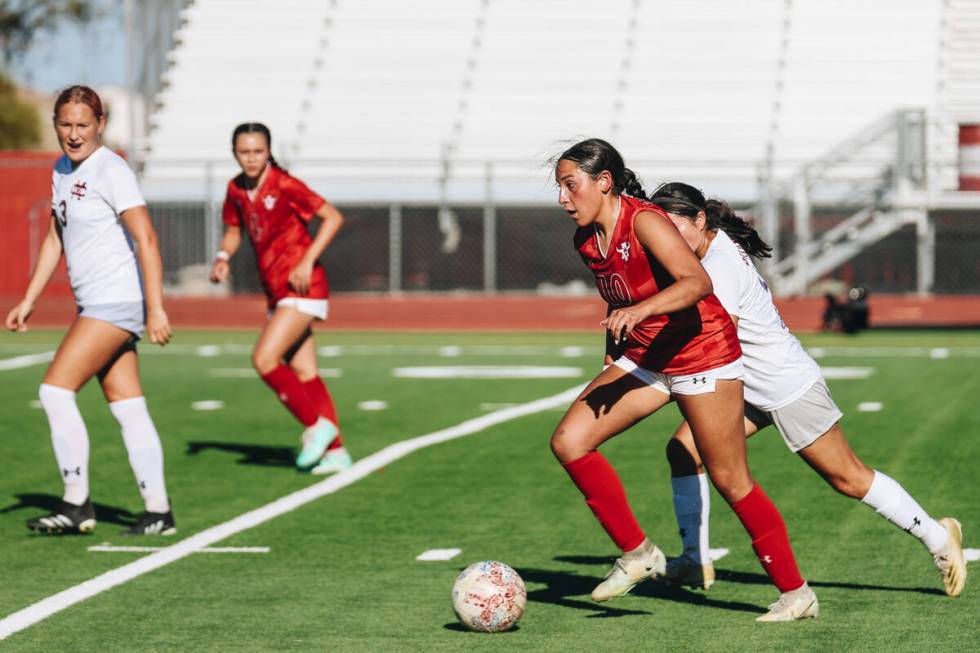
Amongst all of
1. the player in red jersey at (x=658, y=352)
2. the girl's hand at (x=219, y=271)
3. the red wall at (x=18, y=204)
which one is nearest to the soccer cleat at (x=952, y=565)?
the player in red jersey at (x=658, y=352)

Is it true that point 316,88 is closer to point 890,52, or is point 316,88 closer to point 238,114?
point 238,114

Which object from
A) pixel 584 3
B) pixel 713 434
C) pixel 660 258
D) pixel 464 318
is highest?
pixel 584 3

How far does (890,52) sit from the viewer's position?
35469mm

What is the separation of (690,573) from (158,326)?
106 inches

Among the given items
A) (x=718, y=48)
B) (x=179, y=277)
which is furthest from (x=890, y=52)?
(x=179, y=277)

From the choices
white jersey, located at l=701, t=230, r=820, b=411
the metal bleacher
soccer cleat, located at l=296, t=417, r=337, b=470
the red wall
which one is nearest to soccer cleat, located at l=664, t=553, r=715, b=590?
white jersey, located at l=701, t=230, r=820, b=411

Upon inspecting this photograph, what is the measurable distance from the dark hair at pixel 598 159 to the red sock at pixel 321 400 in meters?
4.86

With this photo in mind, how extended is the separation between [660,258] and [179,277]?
948 inches

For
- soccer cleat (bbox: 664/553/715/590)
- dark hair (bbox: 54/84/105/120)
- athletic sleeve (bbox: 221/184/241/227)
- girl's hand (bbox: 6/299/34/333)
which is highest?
dark hair (bbox: 54/84/105/120)

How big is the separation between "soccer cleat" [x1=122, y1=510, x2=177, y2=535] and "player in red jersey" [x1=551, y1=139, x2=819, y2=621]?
273cm

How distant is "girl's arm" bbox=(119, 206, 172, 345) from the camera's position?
802 centimetres

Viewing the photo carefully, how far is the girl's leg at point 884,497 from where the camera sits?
6.57 m

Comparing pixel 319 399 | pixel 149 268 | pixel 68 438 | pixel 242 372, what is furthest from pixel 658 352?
pixel 242 372

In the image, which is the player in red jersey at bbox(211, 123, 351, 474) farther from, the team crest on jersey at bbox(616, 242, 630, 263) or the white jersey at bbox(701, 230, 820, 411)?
the team crest on jersey at bbox(616, 242, 630, 263)
